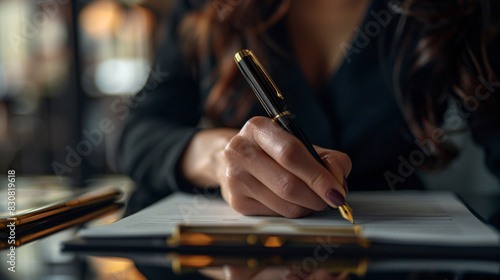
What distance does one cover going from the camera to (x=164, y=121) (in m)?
0.65

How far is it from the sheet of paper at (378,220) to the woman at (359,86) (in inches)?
5.3

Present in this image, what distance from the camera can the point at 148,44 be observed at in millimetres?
2182

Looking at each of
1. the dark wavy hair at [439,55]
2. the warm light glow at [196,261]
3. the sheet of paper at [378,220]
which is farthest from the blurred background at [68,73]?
the warm light glow at [196,261]

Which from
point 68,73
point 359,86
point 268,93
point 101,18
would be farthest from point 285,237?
point 101,18

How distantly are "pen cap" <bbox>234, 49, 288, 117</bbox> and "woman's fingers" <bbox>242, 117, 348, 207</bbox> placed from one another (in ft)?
0.08

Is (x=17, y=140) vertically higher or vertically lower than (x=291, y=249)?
higher

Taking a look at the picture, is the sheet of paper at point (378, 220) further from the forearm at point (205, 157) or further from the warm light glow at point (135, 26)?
the warm light glow at point (135, 26)

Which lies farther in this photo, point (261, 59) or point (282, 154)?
point (261, 59)

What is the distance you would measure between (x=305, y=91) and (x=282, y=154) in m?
0.28

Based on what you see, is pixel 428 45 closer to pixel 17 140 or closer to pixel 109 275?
pixel 109 275

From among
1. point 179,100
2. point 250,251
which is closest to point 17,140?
point 179,100

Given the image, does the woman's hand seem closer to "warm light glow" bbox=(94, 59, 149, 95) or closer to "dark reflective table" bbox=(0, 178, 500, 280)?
"dark reflective table" bbox=(0, 178, 500, 280)

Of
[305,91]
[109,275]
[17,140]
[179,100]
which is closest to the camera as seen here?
[109,275]

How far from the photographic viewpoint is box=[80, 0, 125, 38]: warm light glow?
2109mm
